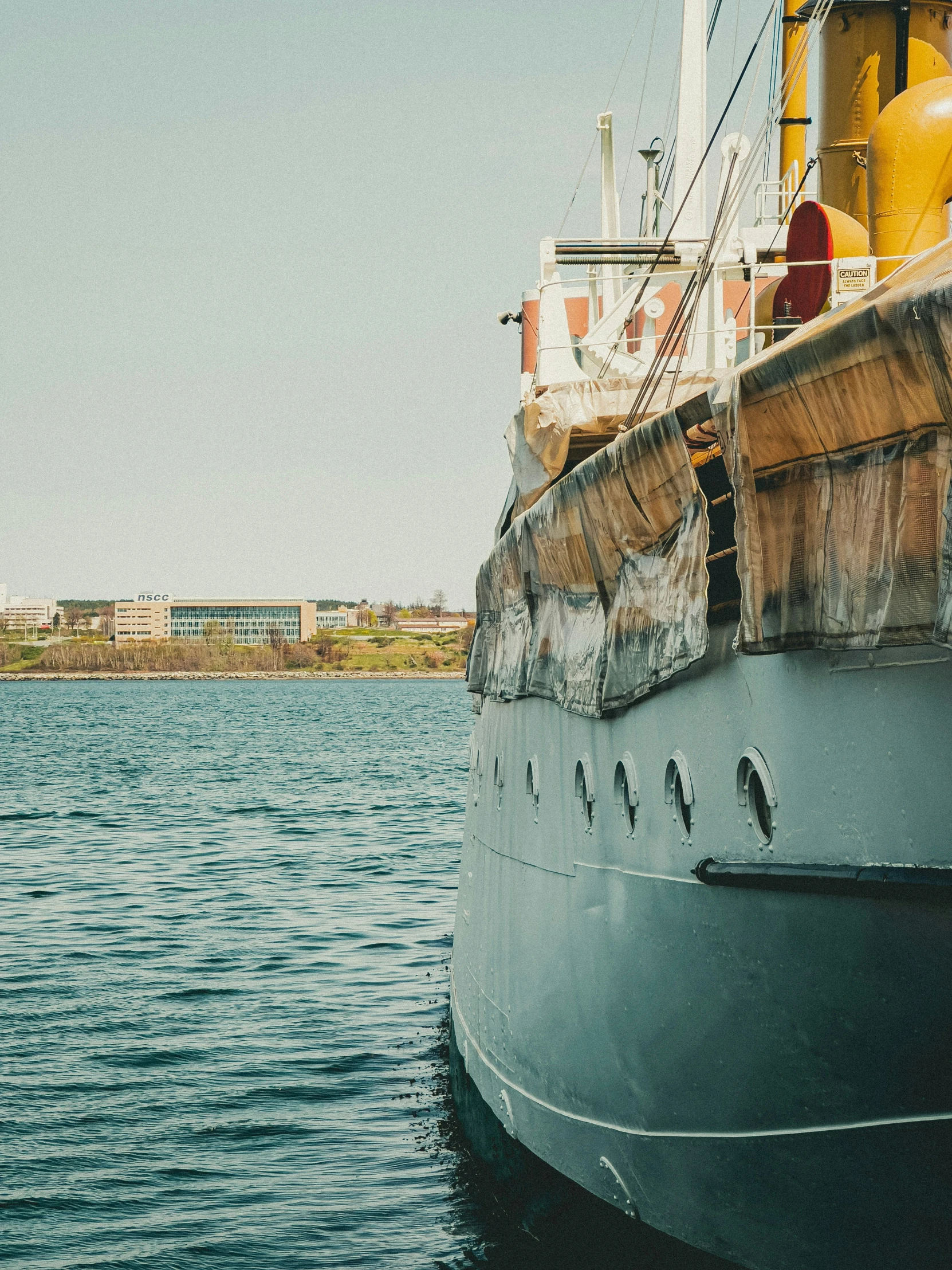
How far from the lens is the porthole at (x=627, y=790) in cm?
614

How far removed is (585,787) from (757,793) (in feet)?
5.72

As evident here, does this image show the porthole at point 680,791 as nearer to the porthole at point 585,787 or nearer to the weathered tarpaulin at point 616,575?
the weathered tarpaulin at point 616,575

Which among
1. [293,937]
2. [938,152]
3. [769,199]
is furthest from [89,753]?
[938,152]

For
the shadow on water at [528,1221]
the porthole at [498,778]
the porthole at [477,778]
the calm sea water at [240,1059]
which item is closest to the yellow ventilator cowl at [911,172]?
the porthole at [498,778]

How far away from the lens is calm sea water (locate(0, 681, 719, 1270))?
9070 mm

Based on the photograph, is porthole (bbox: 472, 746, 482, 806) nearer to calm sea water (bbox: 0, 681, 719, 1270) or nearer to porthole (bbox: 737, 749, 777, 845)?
calm sea water (bbox: 0, 681, 719, 1270)

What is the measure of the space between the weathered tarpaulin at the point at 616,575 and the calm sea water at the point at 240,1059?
2613 millimetres

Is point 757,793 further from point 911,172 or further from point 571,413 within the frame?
point 911,172

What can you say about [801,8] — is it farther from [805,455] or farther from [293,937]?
[293,937]

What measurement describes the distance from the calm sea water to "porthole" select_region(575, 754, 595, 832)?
1.97 m

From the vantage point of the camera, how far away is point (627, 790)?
6207 millimetres

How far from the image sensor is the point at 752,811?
16.9ft

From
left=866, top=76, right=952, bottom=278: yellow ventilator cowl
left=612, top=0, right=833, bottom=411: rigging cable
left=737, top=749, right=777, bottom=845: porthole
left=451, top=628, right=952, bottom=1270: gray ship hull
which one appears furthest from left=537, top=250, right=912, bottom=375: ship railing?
left=737, top=749, right=777, bottom=845: porthole

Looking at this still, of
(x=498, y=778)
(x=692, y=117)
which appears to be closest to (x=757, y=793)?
(x=498, y=778)
